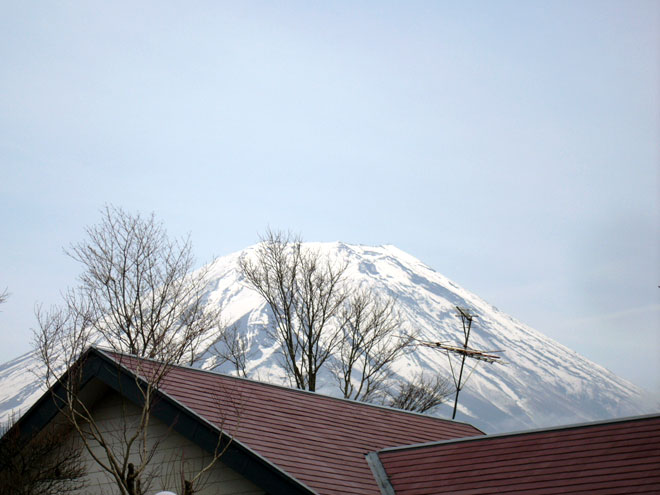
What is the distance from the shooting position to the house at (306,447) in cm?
793

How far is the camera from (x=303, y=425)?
968 cm

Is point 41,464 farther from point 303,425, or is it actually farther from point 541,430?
point 541,430

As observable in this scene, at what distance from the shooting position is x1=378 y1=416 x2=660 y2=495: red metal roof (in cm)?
788

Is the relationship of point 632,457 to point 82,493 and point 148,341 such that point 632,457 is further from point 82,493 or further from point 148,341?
point 148,341

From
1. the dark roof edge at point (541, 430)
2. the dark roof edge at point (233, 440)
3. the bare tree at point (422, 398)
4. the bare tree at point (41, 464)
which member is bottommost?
the bare tree at point (41, 464)

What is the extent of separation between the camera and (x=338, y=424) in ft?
34.0

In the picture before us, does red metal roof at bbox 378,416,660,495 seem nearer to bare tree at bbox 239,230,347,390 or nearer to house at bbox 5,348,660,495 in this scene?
house at bbox 5,348,660,495

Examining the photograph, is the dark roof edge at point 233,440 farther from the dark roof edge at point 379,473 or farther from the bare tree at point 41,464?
the dark roof edge at point 379,473

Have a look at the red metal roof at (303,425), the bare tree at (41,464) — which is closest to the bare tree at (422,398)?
the red metal roof at (303,425)

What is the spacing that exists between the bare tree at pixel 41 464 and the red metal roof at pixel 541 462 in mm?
4265

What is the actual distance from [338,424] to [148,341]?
13.6 meters

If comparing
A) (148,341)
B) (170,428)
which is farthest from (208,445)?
(148,341)

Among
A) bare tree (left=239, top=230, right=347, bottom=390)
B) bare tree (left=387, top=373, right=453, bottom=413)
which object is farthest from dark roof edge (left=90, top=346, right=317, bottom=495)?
bare tree (left=387, top=373, right=453, bottom=413)

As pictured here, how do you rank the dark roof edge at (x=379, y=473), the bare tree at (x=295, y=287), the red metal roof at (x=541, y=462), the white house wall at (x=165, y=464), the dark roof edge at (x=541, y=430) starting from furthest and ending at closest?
the bare tree at (x=295, y=287), the dark roof edge at (x=541, y=430), the dark roof edge at (x=379, y=473), the white house wall at (x=165, y=464), the red metal roof at (x=541, y=462)
